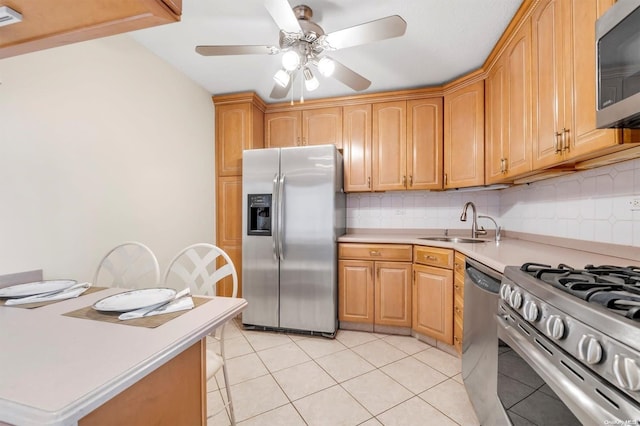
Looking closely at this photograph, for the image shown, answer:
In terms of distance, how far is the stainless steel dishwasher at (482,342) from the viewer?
47.7 inches

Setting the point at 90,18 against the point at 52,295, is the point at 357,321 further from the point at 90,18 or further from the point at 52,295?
the point at 90,18

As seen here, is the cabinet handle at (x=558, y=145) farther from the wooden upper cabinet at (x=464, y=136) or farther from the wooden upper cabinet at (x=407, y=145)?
the wooden upper cabinet at (x=407, y=145)

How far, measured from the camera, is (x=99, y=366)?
1.95 ft

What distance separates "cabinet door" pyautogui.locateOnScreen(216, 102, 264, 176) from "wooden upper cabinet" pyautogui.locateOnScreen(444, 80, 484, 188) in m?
1.96

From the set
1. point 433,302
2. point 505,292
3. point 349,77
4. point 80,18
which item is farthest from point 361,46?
point 433,302

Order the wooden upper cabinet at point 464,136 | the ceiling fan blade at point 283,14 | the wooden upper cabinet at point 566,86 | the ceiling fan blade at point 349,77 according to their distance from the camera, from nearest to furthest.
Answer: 1. the wooden upper cabinet at point 566,86
2. the ceiling fan blade at point 283,14
3. the ceiling fan blade at point 349,77
4. the wooden upper cabinet at point 464,136

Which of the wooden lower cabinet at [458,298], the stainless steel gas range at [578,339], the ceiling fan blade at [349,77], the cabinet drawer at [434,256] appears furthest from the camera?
the cabinet drawer at [434,256]

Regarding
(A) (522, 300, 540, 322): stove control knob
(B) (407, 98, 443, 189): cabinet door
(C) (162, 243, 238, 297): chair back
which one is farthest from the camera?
(B) (407, 98, 443, 189): cabinet door

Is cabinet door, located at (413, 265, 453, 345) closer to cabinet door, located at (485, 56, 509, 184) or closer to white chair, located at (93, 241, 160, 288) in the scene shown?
cabinet door, located at (485, 56, 509, 184)

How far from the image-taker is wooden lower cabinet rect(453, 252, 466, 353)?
6.50 feet

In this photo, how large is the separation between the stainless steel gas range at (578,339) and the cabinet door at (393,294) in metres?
1.39

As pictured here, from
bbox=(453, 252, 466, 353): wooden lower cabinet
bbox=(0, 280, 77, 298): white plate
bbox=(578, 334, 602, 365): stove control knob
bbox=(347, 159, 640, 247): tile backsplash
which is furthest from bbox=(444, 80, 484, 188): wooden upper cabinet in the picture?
bbox=(0, 280, 77, 298): white plate

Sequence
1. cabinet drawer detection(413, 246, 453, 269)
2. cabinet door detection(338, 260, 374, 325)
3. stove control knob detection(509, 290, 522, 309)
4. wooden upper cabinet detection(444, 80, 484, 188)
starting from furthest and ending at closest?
cabinet door detection(338, 260, 374, 325) < wooden upper cabinet detection(444, 80, 484, 188) < cabinet drawer detection(413, 246, 453, 269) < stove control knob detection(509, 290, 522, 309)

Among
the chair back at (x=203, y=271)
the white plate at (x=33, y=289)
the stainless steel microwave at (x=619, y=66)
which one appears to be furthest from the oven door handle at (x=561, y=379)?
the white plate at (x=33, y=289)
